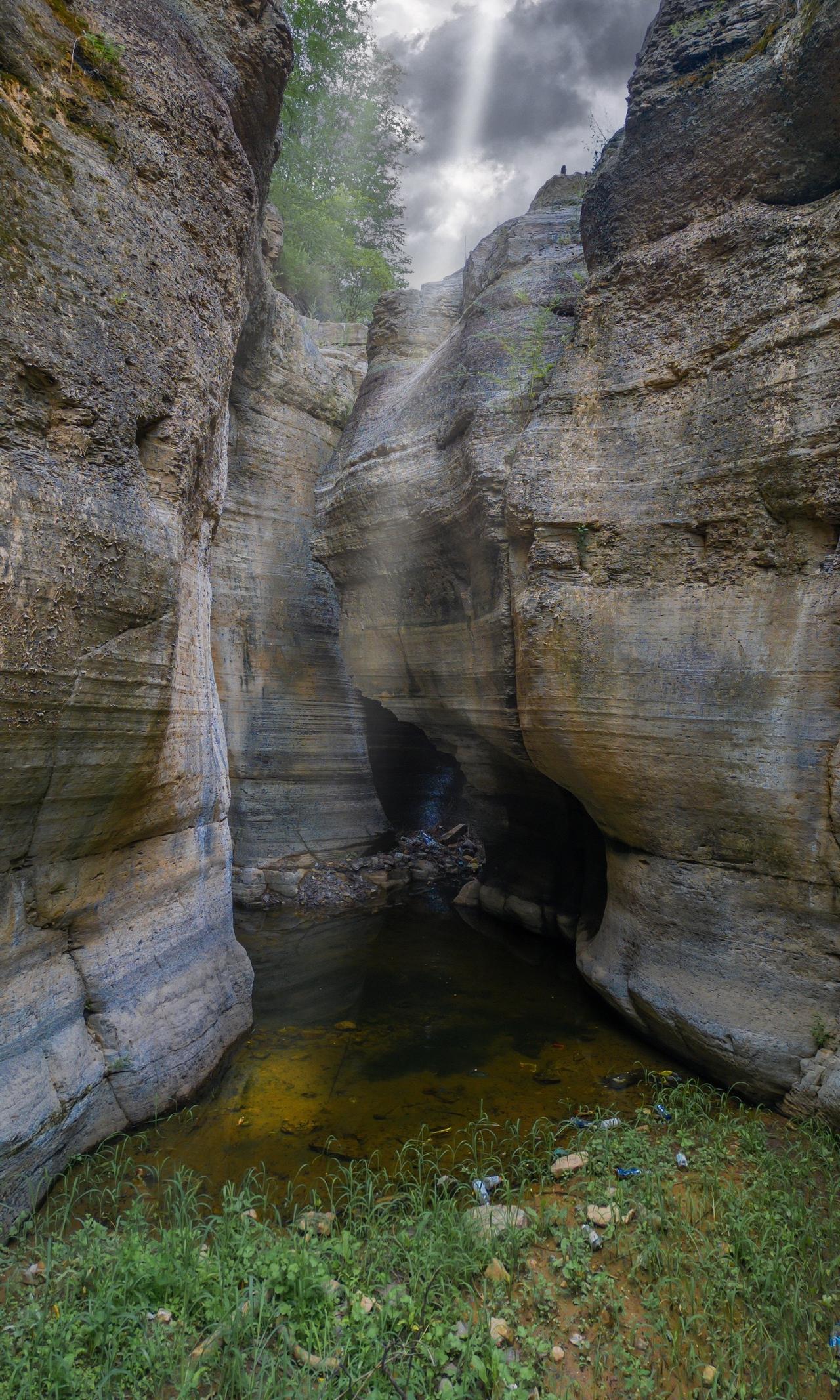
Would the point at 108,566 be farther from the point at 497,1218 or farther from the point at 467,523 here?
the point at 467,523

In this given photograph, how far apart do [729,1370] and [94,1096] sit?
10.7ft

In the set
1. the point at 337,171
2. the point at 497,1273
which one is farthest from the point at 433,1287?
the point at 337,171

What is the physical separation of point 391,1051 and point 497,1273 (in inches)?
100

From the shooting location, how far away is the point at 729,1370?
2.63 m

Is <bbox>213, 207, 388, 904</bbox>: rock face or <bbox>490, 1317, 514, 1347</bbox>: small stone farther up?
<bbox>213, 207, 388, 904</bbox>: rock face

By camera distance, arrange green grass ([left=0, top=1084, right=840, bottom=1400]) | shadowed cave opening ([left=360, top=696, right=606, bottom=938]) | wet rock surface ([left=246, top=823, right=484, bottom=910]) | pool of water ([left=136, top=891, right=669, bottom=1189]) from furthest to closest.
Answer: wet rock surface ([left=246, top=823, right=484, bottom=910])
shadowed cave opening ([left=360, top=696, right=606, bottom=938])
pool of water ([left=136, top=891, right=669, bottom=1189])
green grass ([left=0, top=1084, right=840, bottom=1400])

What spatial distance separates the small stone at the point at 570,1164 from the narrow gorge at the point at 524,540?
4.14 feet

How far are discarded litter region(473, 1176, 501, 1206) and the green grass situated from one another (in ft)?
0.31

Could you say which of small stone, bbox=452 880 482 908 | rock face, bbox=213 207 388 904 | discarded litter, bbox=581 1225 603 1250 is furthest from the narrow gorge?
rock face, bbox=213 207 388 904

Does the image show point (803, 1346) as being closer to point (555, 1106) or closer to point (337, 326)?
point (555, 1106)

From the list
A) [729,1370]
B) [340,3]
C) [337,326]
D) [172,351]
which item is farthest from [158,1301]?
[340,3]

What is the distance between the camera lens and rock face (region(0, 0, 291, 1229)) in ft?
11.6

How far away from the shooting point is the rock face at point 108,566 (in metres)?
3.53

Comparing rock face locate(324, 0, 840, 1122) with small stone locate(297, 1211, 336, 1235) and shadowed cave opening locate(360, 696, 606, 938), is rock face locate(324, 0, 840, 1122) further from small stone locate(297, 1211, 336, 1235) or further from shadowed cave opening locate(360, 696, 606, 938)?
small stone locate(297, 1211, 336, 1235)
